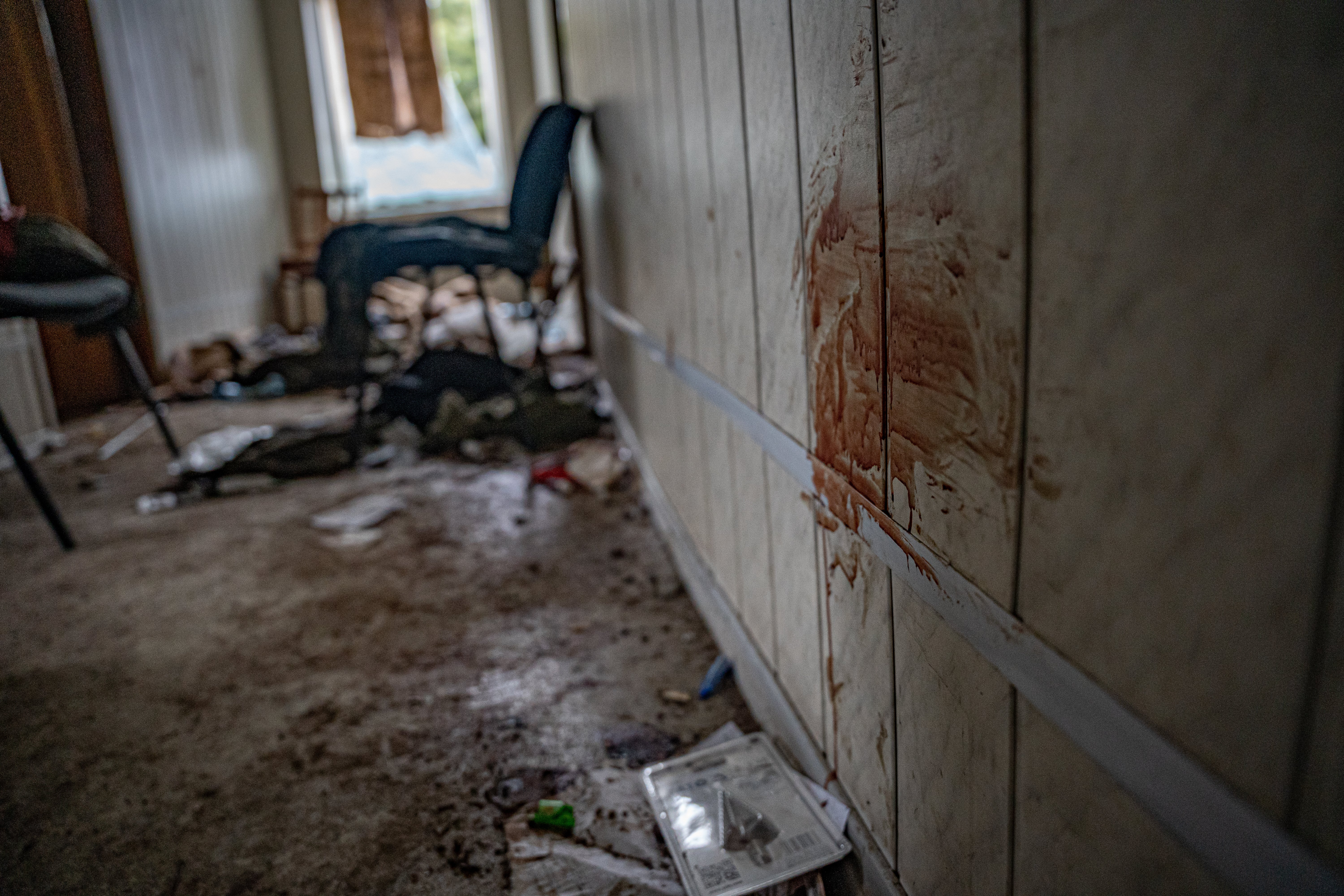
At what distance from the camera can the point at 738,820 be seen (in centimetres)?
114

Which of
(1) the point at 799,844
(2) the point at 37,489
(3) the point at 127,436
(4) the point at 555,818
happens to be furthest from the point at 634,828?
(3) the point at 127,436

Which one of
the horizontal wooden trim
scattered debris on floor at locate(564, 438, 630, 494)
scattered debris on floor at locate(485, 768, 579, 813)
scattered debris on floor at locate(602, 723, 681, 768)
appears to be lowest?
scattered debris on floor at locate(564, 438, 630, 494)

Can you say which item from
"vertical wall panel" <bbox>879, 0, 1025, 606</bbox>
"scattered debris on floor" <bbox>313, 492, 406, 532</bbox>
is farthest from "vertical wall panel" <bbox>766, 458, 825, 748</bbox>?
"scattered debris on floor" <bbox>313, 492, 406, 532</bbox>

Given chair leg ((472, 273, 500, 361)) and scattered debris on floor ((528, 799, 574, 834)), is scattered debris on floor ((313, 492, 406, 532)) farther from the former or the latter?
scattered debris on floor ((528, 799, 574, 834))

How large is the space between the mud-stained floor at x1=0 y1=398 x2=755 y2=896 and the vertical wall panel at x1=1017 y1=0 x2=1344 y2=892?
94cm

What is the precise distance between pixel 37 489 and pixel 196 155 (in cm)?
421

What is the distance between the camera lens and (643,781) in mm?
1284

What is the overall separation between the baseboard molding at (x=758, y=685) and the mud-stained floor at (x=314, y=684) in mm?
51

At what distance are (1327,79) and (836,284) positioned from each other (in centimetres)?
59

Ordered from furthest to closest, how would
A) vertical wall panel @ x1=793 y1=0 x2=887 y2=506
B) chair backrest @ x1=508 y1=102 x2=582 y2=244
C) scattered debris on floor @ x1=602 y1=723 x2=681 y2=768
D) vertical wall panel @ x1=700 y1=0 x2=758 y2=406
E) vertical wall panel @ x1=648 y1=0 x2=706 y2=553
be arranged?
chair backrest @ x1=508 y1=102 x2=582 y2=244, vertical wall panel @ x1=648 y1=0 x2=706 y2=553, scattered debris on floor @ x1=602 y1=723 x2=681 y2=768, vertical wall panel @ x1=700 y1=0 x2=758 y2=406, vertical wall panel @ x1=793 y1=0 x2=887 y2=506

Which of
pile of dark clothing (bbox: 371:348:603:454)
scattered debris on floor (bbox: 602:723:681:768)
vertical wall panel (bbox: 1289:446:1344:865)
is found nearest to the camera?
vertical wall panel (bbox: 1289:446:1344:865)

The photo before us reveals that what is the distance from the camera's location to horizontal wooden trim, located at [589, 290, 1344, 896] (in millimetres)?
420

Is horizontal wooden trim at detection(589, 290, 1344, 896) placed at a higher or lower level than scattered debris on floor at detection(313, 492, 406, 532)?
higher

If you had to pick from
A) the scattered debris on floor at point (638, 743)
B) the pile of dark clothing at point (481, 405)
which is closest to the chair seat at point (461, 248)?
the pile of dark clothing at point (481, 405)
